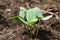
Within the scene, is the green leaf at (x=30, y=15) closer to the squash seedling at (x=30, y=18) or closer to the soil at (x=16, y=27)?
the squash seedling at (x=30, y=18)

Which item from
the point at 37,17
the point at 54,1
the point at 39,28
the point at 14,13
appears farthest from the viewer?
the point at 54,1

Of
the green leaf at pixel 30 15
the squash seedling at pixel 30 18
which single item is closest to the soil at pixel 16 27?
the squash seedling at pixel 30 18

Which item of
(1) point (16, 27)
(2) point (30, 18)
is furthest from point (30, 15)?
(1) point (16, 27)

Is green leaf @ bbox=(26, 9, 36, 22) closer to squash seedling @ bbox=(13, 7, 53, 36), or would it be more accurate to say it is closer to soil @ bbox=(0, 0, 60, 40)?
squash seedling @ bbox=(13, 7, 53, 36)

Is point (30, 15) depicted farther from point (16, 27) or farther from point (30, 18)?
point (16, 27)

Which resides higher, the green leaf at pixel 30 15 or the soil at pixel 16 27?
the green leaf at pixel 30 15

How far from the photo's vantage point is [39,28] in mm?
1933

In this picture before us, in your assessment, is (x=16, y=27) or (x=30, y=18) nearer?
(x=30, y=18)

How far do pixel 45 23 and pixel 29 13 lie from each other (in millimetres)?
251

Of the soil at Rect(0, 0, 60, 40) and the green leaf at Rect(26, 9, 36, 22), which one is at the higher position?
the green leaf at Rect(26, 9, 36, 22)

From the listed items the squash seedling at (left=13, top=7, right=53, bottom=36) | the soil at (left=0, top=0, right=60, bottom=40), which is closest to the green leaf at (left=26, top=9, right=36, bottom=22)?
the squash seedling at (left=13, top=7, right=53, bottom=36)

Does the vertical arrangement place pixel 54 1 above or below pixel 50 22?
above

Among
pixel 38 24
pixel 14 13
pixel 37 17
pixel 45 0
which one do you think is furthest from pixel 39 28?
pixel 45 0

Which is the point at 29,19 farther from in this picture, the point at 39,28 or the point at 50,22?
the point at 50,22
